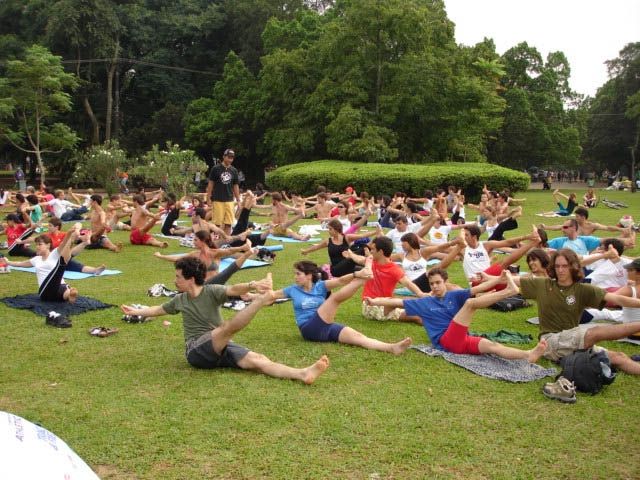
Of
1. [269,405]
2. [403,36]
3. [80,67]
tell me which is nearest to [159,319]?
[269,405]

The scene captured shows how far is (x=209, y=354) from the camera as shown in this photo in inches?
238

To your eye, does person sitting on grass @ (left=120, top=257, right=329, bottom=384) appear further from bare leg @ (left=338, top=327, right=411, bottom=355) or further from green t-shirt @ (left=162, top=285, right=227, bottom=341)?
bare leg @ (left=338, top=327, right=411, bottom=355)

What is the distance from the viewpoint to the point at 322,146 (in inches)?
1410

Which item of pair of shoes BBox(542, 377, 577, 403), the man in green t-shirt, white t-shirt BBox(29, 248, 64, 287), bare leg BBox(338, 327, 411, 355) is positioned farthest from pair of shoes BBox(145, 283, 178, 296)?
pair of shoes BBox(542, 377, 577, 403)

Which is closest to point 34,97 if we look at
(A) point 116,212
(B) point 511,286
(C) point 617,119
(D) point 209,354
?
(A) point 116,212

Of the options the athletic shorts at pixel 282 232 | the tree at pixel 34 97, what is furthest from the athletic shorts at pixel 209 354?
the tree at pixel 34 97

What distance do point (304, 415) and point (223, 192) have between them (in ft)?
32.5

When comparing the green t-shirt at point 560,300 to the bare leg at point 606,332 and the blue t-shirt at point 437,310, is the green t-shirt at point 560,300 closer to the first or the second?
the bare leg at point 606,332

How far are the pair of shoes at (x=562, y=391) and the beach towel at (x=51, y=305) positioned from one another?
20.6ft

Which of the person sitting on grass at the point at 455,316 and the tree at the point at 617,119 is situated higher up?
the tree at the point at 617,119

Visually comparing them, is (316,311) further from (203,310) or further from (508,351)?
(508,351)

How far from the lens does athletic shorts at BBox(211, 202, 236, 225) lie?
14.5m

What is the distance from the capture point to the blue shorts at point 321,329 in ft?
23.1

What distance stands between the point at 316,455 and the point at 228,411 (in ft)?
3.51
